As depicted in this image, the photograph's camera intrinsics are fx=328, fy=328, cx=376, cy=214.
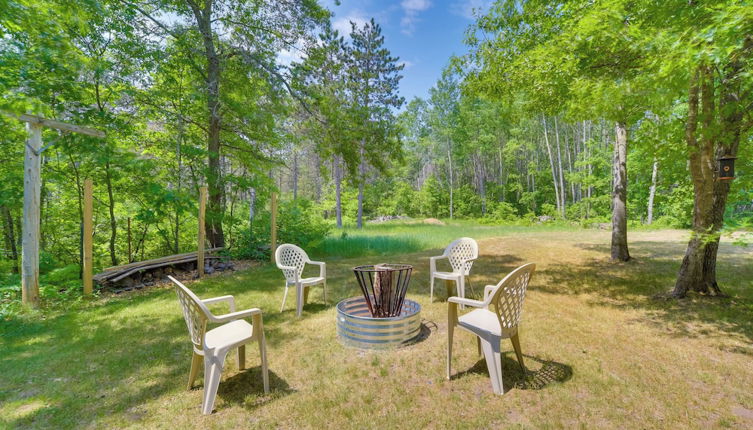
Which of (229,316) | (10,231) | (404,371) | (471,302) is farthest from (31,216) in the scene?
(471,302)

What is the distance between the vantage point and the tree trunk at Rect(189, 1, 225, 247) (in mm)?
6676

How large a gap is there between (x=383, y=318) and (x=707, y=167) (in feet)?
13.0

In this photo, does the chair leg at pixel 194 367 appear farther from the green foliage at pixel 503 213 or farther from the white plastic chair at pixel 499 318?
the green foliage at pixel 503 213

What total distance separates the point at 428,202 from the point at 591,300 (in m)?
20.8

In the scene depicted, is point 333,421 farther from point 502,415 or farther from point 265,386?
point 502,415

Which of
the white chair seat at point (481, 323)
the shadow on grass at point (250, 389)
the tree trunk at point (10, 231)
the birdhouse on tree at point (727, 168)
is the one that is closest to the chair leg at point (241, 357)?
the shadow on grass at point (250, 389)

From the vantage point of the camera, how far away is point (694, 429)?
5.95 ft

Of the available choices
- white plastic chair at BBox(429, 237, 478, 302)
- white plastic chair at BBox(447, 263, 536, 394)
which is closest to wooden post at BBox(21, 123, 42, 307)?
white plastic chair at BBox(429, 237, 478, 302)

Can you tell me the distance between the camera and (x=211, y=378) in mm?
2027

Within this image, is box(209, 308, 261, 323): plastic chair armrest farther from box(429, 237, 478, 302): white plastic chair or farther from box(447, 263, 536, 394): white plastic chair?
box(429, 237, 478, 302): white plastic chair

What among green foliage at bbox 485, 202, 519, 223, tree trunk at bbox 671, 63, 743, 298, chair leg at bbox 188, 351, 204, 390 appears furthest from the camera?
green foliage at bbox 485, 202, 519, 223

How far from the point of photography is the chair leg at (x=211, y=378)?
2.02m

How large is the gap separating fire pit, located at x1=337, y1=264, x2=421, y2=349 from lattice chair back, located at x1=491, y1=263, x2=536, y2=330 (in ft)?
3.16

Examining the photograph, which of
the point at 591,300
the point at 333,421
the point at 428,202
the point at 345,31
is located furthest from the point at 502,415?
the point at 428,202
